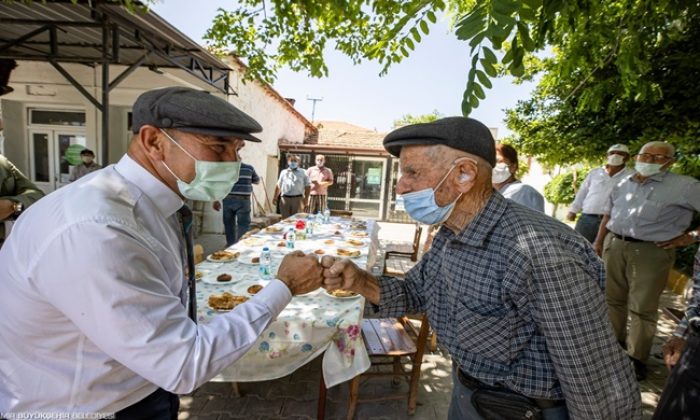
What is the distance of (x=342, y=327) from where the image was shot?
2377mm

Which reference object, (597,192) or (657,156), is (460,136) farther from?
(597,192)

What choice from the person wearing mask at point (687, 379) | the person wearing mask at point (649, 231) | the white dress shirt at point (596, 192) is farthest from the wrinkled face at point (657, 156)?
the person wearing mask at point (687, 379)

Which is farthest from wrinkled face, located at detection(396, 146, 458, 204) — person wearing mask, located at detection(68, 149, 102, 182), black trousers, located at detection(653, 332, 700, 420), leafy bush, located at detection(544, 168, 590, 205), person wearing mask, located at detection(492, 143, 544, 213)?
leafy bush, located at detection(544, 168, 590, 205)

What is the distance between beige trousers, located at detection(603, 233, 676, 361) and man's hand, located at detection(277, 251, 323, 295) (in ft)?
11.9

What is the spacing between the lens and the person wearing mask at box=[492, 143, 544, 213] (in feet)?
13.1

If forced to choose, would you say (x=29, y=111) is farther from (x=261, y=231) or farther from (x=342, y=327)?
(x=342, y=327)

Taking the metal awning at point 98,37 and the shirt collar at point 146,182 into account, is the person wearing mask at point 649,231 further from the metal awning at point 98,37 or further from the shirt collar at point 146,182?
the metal awning at point 98,37

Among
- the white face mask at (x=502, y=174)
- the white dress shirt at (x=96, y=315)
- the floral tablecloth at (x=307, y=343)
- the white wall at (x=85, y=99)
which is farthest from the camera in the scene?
the white wall at (x=85, y=99)

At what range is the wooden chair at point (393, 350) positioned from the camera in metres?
2.78

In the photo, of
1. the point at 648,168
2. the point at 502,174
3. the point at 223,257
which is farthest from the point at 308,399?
the point at 648,168

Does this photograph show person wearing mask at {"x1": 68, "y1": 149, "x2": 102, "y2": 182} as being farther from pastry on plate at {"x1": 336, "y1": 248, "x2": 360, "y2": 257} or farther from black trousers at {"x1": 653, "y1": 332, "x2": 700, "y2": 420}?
black trousers at {"x1": 653, "y1": 332, "x2": 700, "y2": 420}

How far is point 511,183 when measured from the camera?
13.9 feet

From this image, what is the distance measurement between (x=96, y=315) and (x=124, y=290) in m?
0.11

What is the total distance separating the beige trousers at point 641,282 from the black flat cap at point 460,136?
3407mm
